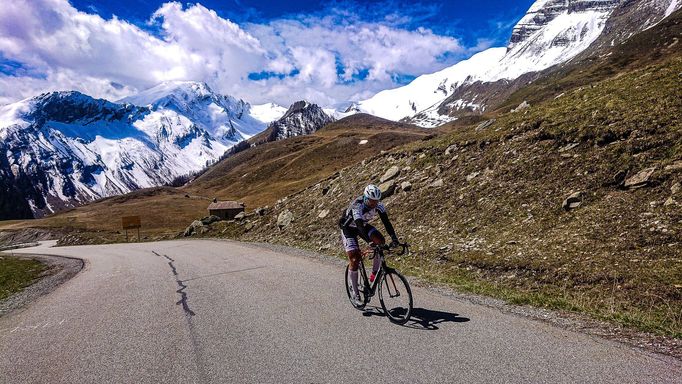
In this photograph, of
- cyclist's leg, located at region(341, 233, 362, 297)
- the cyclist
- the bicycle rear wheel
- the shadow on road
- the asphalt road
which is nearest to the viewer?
the asphalt road

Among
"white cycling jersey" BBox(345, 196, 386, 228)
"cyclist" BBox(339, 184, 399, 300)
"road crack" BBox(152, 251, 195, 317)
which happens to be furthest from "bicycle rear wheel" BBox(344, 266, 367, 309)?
"road crack" BBox(152, 251, 195, 317)

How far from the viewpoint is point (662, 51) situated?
17500cm

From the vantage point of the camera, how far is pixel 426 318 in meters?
9.55

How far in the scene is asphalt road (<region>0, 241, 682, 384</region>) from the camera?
6789 millimetres

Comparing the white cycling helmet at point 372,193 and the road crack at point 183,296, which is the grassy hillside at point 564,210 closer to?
the white cycling helmet at point 372,193

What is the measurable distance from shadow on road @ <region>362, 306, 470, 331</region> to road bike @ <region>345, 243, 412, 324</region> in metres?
0.23

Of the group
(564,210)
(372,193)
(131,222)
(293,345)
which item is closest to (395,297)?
(372,193)

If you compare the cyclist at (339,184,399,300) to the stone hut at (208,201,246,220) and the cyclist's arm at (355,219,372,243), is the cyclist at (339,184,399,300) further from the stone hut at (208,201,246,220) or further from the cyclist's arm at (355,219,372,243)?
the stone hut at (208,201,246,220)

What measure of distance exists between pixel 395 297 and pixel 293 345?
2.63m

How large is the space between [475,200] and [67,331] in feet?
52.2

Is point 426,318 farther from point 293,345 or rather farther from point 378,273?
point 293,345

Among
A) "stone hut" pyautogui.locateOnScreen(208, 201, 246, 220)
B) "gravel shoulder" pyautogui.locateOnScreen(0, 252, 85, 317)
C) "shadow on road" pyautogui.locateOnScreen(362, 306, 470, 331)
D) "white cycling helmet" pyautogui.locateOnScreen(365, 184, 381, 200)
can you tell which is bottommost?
"shadow on road" pyautogui.locateOnScreen(362, 306, 470, 331)

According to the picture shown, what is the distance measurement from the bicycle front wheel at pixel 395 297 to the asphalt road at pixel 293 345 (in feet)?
0.78

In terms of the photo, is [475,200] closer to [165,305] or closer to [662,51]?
[165,305]
